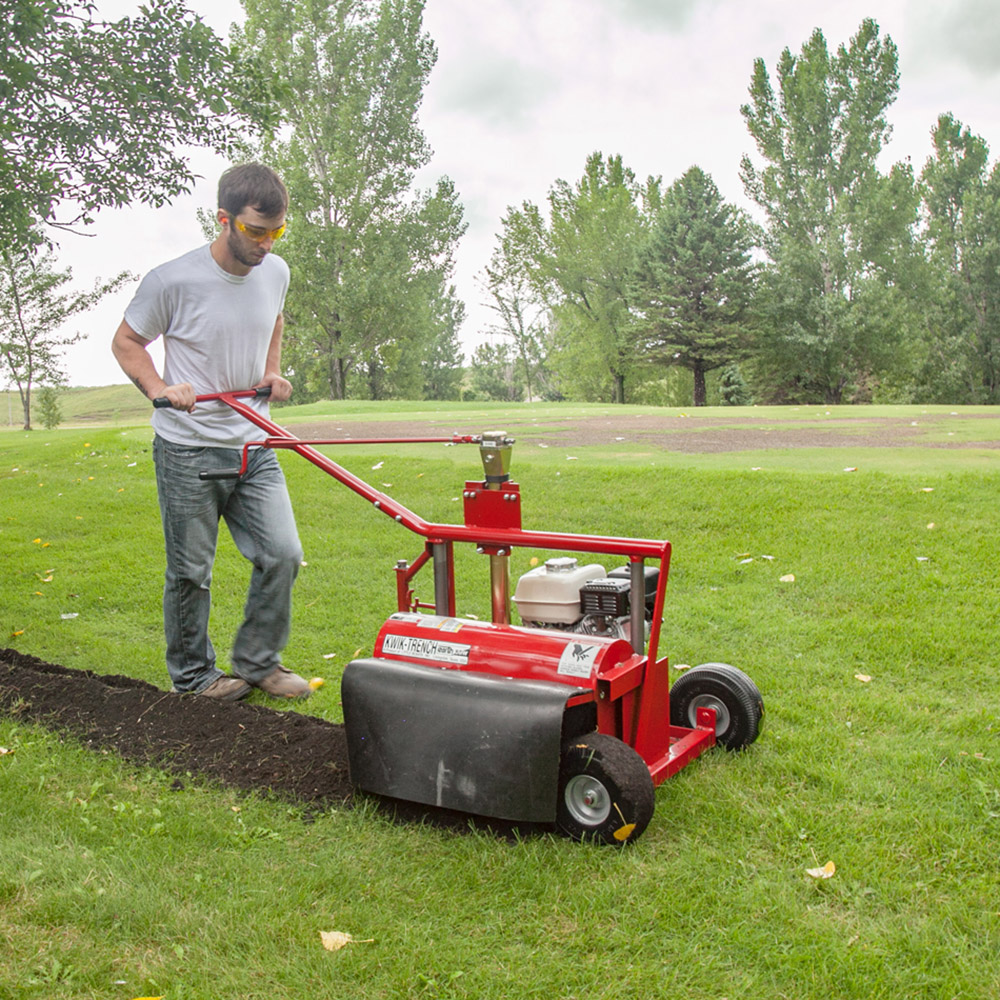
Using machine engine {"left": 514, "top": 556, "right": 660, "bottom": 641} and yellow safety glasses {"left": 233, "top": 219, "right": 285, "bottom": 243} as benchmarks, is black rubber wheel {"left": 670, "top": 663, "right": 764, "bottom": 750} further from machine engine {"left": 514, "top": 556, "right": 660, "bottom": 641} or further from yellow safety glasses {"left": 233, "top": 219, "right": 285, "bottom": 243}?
yellow safety glasses {"left": 233, "top": 219, "right": 285, "bottom": 243}

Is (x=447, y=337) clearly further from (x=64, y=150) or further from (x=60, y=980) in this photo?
(x=60, y=980)

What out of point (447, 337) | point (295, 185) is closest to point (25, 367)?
point (295, 185)

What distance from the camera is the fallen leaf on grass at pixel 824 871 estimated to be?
8.44 ft

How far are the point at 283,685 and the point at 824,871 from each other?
8.36 feet

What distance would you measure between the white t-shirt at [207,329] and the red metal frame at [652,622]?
1.00 m

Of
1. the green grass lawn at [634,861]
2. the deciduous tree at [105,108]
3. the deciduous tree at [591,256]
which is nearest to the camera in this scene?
the green grass lawn at [634,861]

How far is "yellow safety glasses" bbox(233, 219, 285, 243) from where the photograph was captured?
149 inches

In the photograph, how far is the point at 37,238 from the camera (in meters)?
7.60

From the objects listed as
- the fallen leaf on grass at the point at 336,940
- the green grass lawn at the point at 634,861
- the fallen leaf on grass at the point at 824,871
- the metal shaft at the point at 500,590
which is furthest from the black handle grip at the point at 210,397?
the fallen leaf on grass at the point at 824,871

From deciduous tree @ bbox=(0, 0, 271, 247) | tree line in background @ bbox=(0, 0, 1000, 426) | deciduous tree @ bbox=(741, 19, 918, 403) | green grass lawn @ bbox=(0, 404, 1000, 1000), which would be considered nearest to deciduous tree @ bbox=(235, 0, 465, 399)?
tree line in background @ bbox=(0, 0, 1000, 426)

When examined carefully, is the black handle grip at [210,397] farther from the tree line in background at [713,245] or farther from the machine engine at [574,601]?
the tree line in background at [713,245]

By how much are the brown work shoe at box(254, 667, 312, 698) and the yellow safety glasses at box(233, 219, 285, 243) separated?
189 cm

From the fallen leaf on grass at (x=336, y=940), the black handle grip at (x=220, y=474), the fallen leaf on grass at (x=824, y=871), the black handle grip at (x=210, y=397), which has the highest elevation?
the black handle grip at (x=210, y=397)

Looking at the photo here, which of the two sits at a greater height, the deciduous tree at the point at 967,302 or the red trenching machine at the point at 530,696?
the deciduous tree at the point at 967,302
